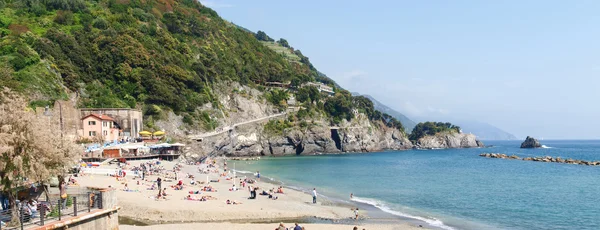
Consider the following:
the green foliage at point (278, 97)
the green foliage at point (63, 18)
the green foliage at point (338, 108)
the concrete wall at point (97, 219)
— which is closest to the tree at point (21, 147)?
the concrete wall at point (97, 219)

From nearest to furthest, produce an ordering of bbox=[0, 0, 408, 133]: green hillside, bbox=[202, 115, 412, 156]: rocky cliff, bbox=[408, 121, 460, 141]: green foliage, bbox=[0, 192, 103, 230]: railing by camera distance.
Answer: bbox=[0, 192, 103, 230]: railing < bbox=[0, 0, 408, 133]: green hillside < bbox=[202, 115, 412, 156]: rocky cliff < bbox=[408, 121, 460, 141]: green foliage

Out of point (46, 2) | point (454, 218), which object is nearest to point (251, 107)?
point (46, 2)

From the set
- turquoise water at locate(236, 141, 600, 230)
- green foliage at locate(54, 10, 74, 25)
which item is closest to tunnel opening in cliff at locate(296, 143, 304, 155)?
turquoise water at locate(236, 141, 600, 230)

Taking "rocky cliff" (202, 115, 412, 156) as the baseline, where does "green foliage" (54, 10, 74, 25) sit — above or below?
above

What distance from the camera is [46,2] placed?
3538 inches

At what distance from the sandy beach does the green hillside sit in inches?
1229

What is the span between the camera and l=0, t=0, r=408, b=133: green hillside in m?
64.6

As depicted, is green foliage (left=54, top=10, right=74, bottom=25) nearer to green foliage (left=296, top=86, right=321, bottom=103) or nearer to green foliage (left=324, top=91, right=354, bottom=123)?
green foliage (left=296, top=86, right=321, bottom=103)

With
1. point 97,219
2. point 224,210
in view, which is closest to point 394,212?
point 224,210

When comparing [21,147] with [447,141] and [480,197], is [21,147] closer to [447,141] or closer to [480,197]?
[480,197]

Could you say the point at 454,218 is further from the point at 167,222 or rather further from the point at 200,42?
the point at 200,42

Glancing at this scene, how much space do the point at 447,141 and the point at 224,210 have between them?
6052 inches

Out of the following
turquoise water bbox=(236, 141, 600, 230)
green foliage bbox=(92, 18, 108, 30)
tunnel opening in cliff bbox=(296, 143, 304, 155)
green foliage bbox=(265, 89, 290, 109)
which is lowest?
turquoise water bbox=(236, 141, 600, 230)

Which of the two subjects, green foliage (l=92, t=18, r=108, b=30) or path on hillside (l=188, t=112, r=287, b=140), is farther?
green foliage (l=92, t=18, r=108, b=30)
